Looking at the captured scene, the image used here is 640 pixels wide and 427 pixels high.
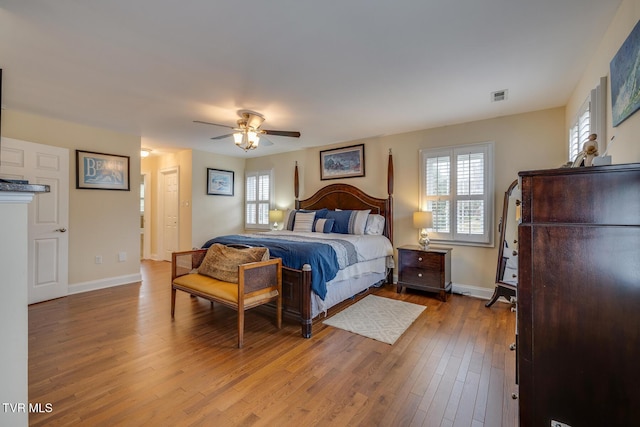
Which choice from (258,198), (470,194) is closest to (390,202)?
(470,194)

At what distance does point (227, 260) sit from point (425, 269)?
103 inches

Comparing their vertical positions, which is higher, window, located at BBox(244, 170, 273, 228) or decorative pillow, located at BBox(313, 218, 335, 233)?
window, located at BBox(244, 170, 273, 228)

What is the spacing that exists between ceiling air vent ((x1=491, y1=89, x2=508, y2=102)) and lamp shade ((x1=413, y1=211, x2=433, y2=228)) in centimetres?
160

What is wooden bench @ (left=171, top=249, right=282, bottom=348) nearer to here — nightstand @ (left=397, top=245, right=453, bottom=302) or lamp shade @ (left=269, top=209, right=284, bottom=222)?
nightstand @ (left=397, top=245, right=453, bottom=302)

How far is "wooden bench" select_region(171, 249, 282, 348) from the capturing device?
2.42m

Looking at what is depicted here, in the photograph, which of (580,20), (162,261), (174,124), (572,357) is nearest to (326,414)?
(572,357)

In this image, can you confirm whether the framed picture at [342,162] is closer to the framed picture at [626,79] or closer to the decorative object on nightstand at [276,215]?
the decorative object on nightstand at [276,215]

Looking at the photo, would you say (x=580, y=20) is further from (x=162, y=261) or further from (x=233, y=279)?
(x=162, y=261)

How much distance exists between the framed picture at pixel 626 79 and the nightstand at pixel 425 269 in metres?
2.30

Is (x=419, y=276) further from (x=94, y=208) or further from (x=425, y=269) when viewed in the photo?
(x=94, y=208)

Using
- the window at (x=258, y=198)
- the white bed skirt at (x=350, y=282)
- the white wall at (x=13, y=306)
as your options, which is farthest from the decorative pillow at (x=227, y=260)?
the window at (x=258, y=198)

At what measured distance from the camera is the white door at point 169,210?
239 inches

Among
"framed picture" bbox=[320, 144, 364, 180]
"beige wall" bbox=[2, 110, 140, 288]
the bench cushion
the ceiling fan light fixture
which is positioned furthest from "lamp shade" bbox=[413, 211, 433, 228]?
"beige wall" bbox=[2, 110, 140, 288]

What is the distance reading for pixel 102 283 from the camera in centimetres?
422
